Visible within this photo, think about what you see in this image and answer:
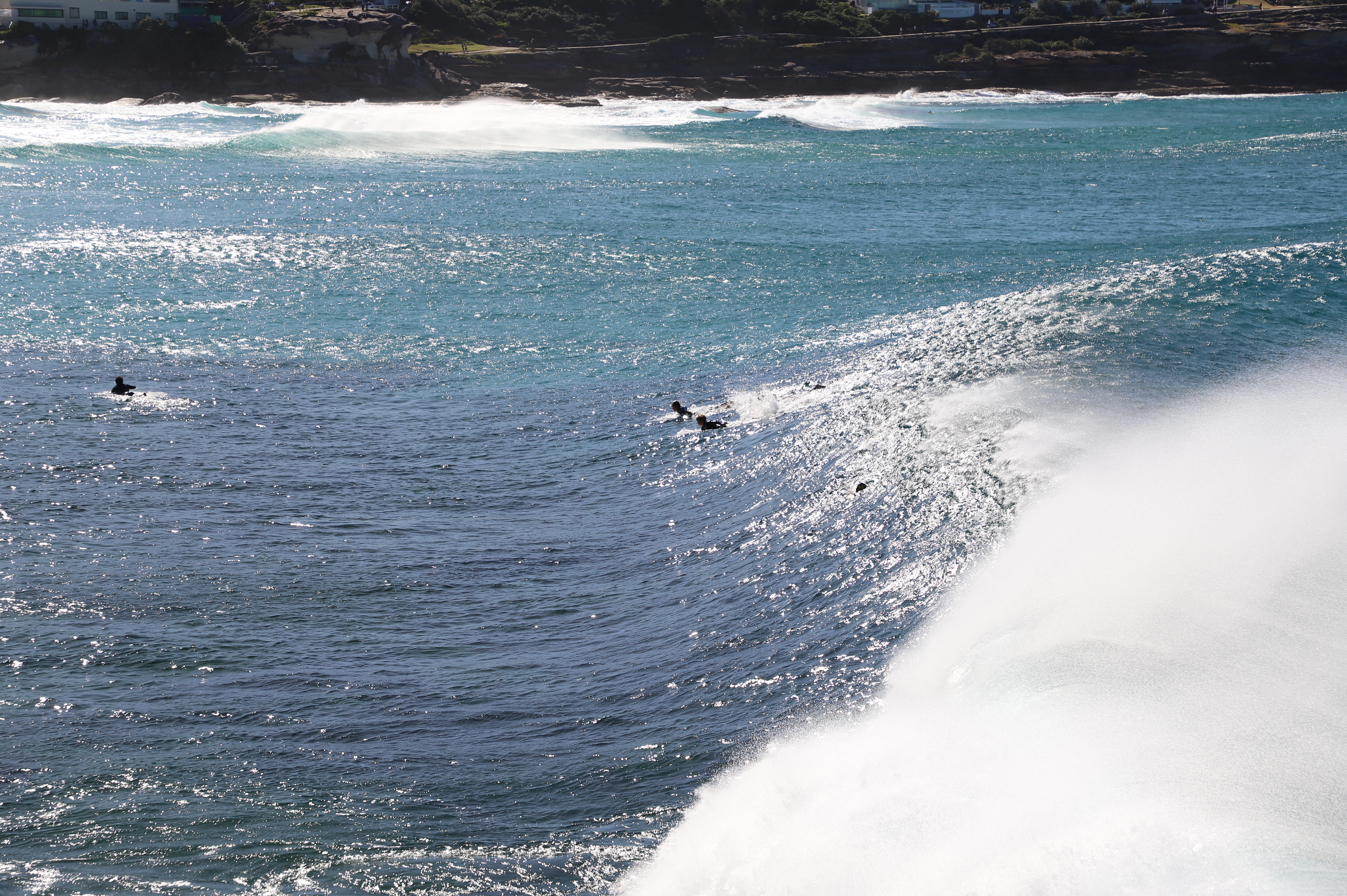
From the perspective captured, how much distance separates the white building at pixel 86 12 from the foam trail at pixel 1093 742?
96956 mm

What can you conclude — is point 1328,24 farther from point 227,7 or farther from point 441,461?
point 441,461

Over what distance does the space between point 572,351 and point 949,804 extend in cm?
1941

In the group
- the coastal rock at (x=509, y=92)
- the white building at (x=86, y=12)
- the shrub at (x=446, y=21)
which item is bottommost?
the coastal rock at (x=509, y=92)

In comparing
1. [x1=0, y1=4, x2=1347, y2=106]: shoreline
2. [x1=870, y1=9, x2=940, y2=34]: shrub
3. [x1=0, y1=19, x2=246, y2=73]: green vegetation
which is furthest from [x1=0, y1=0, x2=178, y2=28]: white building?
[x1=870, y1=9, x2=940, y2=34]: shrub

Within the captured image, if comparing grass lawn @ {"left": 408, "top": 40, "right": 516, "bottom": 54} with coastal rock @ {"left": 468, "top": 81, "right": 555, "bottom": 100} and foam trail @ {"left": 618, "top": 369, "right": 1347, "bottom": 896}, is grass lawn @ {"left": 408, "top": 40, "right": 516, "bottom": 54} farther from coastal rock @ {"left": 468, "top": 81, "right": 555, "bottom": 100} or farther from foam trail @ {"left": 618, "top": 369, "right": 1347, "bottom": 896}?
foam trail @ {"left": 618, "top": 369, "right": 1347, "bottom": 896}

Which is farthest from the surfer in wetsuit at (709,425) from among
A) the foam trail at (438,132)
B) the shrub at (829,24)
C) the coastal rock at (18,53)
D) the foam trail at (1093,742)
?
the shrub at (829,24)

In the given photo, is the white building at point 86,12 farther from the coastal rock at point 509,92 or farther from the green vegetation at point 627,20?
the coastal rock at point 509,92

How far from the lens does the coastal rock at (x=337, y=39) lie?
91.7 metres

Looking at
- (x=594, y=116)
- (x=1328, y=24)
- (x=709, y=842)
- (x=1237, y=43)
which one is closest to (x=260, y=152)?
(x=594, y=116)

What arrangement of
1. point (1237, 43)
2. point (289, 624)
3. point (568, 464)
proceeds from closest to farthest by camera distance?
point (289, 624) < point (568, 464) < point (1237, 43)

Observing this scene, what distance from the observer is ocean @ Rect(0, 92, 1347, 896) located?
11.6 meters

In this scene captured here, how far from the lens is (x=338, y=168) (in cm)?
6203

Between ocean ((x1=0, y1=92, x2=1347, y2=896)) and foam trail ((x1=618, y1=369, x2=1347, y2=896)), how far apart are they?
5 cm

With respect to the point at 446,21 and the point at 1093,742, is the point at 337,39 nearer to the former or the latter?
the point at 446,21
